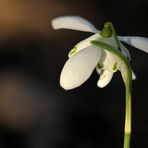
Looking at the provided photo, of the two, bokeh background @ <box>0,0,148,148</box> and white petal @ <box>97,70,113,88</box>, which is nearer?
white petal @ <box>97,70,113,88</box>

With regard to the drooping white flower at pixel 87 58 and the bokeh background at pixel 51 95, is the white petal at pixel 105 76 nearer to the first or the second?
the drooping white flower at pixel 87 58

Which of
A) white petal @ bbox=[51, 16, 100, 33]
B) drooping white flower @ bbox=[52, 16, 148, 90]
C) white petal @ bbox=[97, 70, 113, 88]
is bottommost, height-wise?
white petal @ bbox=[97, 70, 113, 88]

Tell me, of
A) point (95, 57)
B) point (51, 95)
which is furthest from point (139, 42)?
point (51, 95)

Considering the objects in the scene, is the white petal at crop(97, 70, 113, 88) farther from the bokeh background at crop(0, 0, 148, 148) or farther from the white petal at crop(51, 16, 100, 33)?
the bokeh background at crop(0, 0, 148, 148)

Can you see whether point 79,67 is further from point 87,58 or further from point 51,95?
point 51,95

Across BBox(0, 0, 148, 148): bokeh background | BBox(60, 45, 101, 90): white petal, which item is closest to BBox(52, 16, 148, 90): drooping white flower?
BBox(60, 45, 101, 90): white petal

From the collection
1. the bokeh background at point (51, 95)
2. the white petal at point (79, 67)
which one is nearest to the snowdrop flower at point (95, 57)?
the white petal at point (79, 67)

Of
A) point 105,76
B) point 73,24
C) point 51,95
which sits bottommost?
point 51,95
